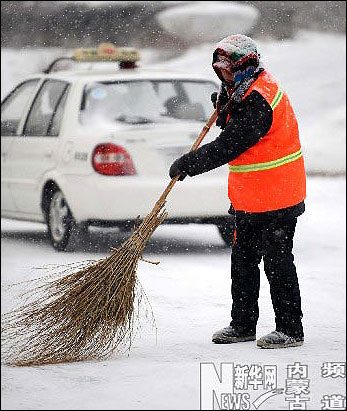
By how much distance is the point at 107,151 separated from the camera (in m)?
10.5

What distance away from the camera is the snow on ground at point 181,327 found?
18.7ft

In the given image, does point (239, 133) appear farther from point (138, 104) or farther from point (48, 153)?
point (48, 153)

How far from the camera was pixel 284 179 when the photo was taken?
668 centimetres

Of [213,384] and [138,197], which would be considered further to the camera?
[138,197]

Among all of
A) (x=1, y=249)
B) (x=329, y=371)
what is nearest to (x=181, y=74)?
(x=1, y=249)

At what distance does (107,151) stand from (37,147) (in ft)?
3.73

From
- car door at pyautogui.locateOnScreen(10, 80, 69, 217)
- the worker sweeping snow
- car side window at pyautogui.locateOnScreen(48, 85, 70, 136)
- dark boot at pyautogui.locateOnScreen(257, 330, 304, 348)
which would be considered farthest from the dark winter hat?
car side window at pyautogui.locateOnScreen(48, 85, 70, 136)

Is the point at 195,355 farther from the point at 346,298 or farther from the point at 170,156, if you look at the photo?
the point at 170,156

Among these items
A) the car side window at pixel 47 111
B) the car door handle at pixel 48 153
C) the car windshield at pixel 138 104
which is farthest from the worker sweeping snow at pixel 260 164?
the car side window at pixel 47 111

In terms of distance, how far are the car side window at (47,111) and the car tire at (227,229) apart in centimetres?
154

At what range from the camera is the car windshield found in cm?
1090

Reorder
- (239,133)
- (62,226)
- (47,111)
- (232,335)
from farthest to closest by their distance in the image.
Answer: (47,111) < (62,226) < (232,335) < (239,133)

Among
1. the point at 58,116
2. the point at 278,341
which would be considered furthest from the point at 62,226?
the point at 278,341

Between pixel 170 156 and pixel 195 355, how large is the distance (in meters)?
4.03
